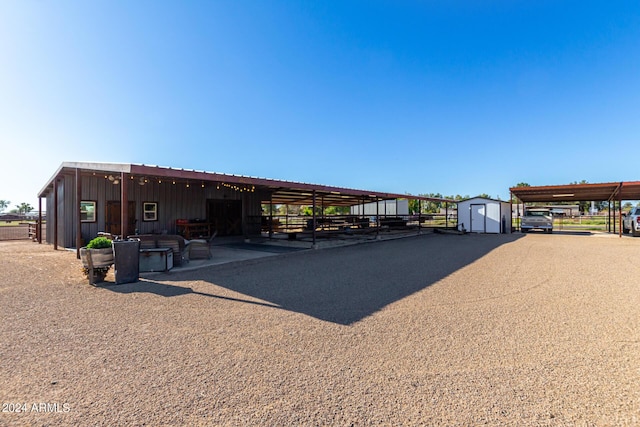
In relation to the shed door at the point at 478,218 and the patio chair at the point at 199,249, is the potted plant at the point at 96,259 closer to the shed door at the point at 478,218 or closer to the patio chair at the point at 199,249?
the patio chair at the point at 199,249

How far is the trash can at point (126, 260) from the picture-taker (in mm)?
6086

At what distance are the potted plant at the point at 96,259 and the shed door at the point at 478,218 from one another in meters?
21.5

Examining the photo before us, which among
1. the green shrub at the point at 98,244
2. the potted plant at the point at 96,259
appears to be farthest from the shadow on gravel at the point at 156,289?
the green shrub at the point at 98,244

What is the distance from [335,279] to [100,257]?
471 cm

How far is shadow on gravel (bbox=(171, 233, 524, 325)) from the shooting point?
4.65m

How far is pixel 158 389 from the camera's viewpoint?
2.45 meters

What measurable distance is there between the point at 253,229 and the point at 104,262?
400 inches

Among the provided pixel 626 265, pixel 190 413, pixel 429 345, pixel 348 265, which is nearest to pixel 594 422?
pixel 429 345

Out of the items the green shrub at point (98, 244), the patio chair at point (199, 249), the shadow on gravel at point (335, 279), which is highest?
the green shrub at point (98, 244)

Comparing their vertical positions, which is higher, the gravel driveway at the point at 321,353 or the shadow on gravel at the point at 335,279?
the shadow on gravel at the point at 335,279

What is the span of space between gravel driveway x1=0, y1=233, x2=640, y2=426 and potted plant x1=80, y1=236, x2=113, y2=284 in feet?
1.34

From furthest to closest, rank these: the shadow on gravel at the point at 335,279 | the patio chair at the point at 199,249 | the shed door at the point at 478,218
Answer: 1. the shed door at the point at 478,218
2. the patio chair at the point at 199,249
3. the shadow on gravel at the point at 335,279

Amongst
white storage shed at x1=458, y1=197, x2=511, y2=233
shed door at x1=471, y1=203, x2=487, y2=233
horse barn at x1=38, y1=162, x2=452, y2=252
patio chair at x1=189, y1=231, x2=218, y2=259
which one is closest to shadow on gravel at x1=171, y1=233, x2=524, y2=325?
patio chair at x1=189, y1=231, x2=218, y2=259

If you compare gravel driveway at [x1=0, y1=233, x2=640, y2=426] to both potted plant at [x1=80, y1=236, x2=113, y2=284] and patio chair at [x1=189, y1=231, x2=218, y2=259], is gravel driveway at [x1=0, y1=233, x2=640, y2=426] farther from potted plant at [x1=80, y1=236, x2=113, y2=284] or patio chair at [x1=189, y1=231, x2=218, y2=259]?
patio chair at [x1=189, y1=231, x2=218, y2=259]
